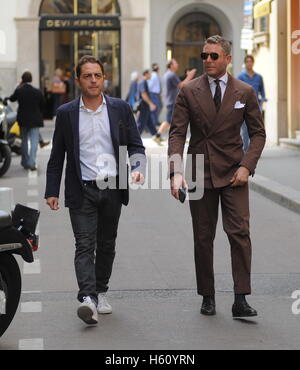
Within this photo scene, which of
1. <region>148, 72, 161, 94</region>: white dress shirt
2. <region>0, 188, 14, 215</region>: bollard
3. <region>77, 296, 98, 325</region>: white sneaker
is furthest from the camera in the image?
<region>148, 72, 161, 94</region>: white dress shirt

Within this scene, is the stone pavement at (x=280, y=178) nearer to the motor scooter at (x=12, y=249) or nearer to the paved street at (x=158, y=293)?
the paved street at (x=158, y=293)

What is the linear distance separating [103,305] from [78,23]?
93.2 feet

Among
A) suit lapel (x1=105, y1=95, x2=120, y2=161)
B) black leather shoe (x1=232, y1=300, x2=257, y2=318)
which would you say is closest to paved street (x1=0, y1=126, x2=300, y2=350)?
black leather shoe (x1=232, y1=300, x2=257, y2=318)

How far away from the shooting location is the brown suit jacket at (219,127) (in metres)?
7.33

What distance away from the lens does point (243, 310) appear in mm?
7230

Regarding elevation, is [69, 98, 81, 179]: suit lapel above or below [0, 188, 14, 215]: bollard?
above

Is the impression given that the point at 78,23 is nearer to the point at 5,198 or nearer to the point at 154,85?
the point at 154,85

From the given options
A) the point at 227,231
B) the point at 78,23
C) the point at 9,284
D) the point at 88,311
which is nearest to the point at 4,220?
the point at 9,284

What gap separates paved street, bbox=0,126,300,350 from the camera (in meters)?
6.68

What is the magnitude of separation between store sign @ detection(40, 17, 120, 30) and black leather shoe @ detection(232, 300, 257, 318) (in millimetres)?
28270

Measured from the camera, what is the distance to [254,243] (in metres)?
10.8

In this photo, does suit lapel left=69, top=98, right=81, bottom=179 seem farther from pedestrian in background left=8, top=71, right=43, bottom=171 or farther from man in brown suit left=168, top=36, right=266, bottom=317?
pedestrian in background left=8, top=71, right=43, bottom=171

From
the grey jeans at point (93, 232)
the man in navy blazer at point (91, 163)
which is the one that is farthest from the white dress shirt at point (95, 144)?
the grey jeans at point (93, 232)

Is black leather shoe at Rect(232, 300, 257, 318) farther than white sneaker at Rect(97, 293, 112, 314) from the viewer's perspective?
No
